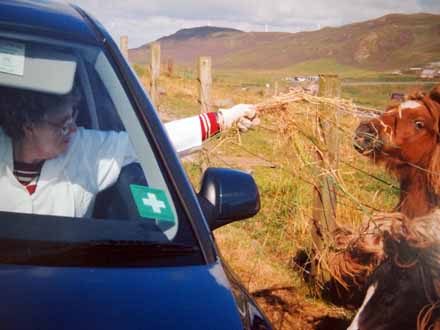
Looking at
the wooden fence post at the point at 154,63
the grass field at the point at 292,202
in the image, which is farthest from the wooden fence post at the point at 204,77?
the wooden fence post at the point at 154,63

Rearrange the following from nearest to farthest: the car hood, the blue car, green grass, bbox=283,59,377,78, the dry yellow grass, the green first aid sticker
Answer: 1. the car hood
2. the blue car
3. the green first aid sticker
4. the dry yellow grass
5. green grass, bbox=283,59,377,78

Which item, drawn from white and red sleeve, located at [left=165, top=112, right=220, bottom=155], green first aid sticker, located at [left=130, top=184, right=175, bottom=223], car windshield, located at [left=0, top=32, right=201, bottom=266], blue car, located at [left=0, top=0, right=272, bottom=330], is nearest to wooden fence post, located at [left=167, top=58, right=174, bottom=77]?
white and red sleeve, located at [left=165, top=112, right=220, bottom=155]

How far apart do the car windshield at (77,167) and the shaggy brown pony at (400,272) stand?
2082mm

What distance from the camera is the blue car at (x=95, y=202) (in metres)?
1.54

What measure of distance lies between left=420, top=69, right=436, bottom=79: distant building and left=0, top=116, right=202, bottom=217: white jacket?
2425 mm

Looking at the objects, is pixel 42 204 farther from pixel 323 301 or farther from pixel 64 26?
pixel 323 301

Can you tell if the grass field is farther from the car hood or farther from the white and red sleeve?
the car hood

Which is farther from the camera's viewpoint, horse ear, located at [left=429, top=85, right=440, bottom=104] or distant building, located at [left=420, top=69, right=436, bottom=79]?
distant building, located at [left=420, top=69, right=436, bottom=79]

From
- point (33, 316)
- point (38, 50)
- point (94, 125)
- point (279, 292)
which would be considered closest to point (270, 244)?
point (279, 292)

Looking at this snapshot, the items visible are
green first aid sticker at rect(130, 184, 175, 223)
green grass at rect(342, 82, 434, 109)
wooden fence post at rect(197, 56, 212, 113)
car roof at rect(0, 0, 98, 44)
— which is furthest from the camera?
wooden fence post at rect(197, 56, 212, 113)

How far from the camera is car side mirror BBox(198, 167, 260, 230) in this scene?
7.27ft

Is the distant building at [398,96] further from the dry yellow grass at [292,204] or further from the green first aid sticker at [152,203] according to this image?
the green first aid sticker at [152,203]

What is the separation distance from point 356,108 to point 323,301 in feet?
5.36

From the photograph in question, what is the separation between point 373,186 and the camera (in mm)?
5480
